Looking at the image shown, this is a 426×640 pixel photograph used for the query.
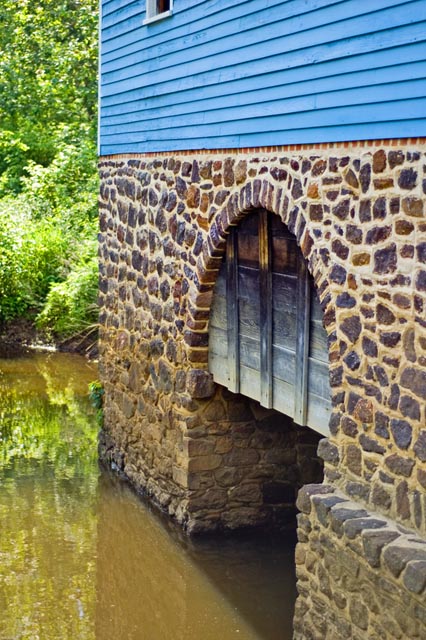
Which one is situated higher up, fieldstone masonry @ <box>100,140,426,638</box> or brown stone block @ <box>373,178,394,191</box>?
brown stone block @ <box>373,178,394,191</box>

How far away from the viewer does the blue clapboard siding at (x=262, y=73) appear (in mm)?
6133

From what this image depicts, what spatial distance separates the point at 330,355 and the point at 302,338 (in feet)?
2.69

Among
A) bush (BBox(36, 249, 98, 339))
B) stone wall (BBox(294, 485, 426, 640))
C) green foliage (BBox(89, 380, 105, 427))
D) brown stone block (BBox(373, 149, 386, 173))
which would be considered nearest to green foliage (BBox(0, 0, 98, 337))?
bush (BBox(36, 249, 98, 339))

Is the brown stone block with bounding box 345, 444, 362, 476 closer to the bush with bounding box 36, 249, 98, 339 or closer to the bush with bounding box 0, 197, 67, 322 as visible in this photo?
the bush with bounding box 36, 249, 98, 339

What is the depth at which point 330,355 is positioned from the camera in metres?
6.86

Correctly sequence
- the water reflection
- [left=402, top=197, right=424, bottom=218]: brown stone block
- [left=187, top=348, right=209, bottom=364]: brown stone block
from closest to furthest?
[left=402, top=197, right=424, bottom=218]: brown stone block, the water reflection, [left=187, top=348, right=209, bottom=364]: brown stone block

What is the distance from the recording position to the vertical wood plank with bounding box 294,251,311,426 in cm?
756

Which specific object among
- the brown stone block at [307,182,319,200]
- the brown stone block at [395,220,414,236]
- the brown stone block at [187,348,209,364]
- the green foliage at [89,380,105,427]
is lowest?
the green foliage at [89,380,105,427]

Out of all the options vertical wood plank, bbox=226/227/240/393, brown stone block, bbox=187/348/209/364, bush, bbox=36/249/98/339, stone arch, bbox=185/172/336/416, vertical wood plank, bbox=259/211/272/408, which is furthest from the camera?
bush, bbox=36/249/98/339

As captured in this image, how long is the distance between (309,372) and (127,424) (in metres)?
4.05

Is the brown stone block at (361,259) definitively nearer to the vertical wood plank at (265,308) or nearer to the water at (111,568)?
the vertical wood plank at (265,308)

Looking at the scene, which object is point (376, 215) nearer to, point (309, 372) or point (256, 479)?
point (309, 372)

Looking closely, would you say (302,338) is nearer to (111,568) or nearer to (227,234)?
(227,234)

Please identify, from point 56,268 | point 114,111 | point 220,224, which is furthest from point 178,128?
point 56,268
